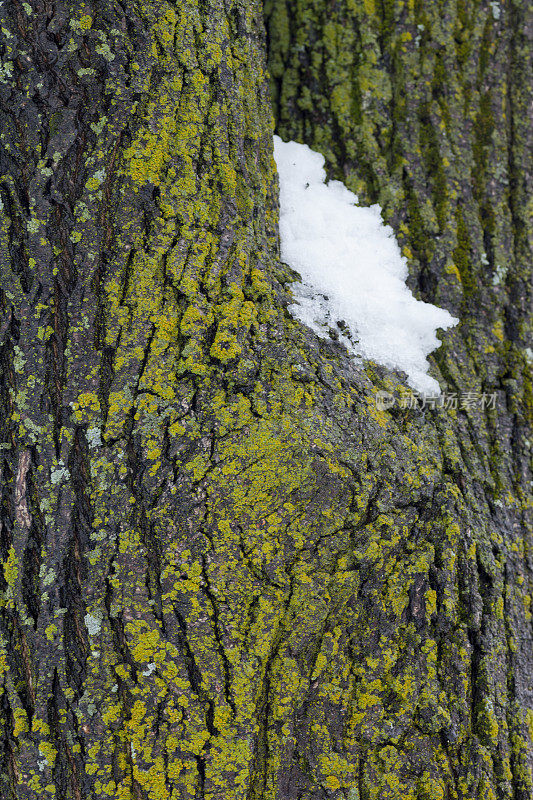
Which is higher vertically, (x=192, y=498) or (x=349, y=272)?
(x=349, y=272)

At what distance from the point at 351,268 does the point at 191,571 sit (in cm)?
85

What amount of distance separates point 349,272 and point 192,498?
0.73 metres

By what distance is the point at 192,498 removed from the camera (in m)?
1.09

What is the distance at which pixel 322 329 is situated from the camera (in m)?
1.34

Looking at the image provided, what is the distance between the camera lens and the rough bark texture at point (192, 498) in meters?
1.07

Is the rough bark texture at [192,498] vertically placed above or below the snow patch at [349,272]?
below

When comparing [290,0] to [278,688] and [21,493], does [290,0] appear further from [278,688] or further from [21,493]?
[278,688]

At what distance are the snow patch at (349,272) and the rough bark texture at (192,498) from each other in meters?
0.11

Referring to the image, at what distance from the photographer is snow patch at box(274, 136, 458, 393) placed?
1.41m

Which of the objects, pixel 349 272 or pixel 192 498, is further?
pixel 349 272

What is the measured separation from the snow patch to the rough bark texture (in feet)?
0.37

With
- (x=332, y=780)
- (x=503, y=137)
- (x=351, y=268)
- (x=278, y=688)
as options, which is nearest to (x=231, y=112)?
(x=351, y=268)

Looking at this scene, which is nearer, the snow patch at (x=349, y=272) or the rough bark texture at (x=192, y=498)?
the rough bark texture at (x=192, y=498)

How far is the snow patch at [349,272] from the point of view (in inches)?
55.3
